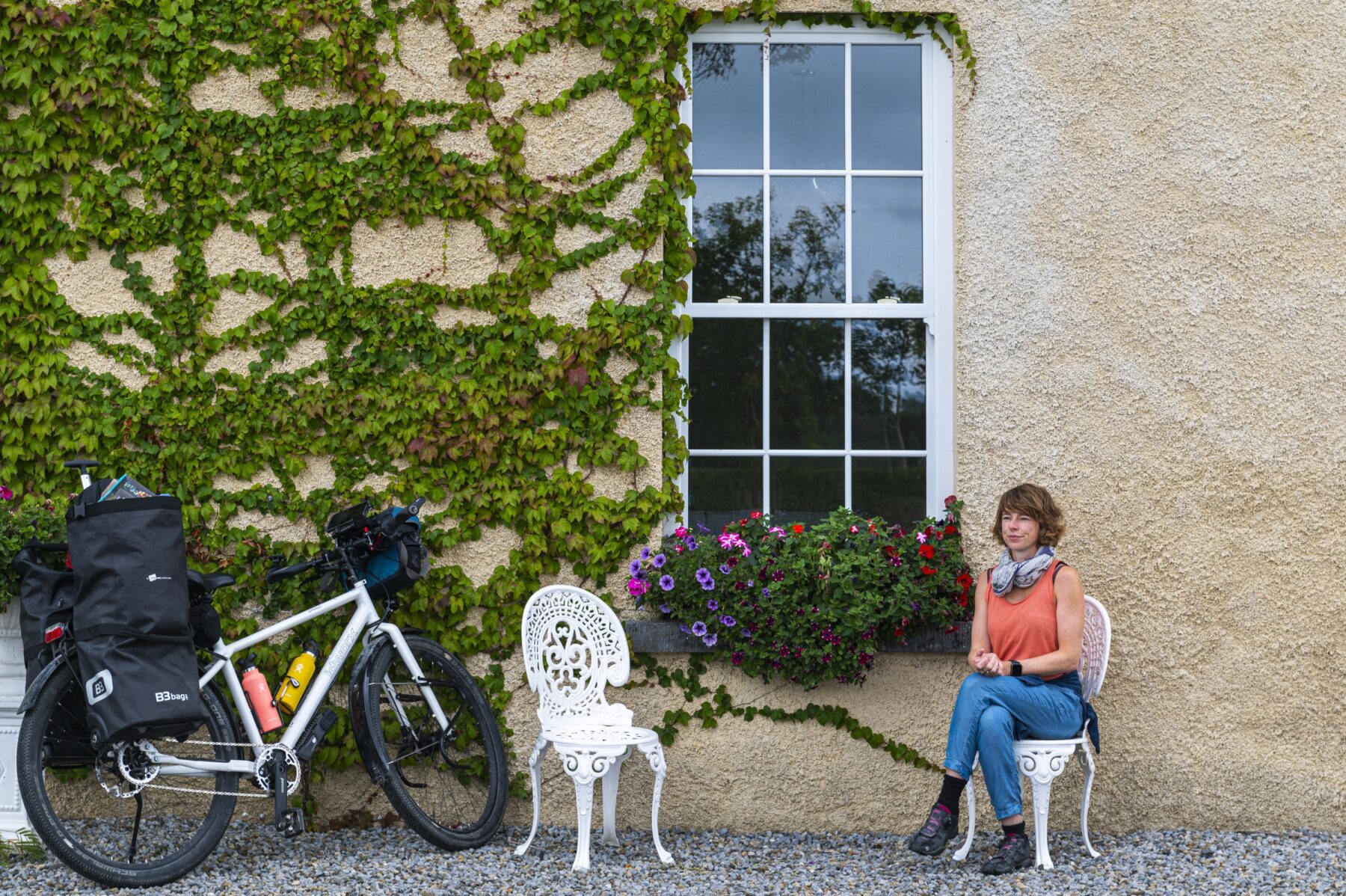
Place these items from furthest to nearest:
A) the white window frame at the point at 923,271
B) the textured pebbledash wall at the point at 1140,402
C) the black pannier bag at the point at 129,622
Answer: the white window frame at the point at 923,271
the textured pebbledash wall at the point at 1140,402
the black pannier bag at the point at 129,622

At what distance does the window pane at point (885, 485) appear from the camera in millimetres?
4805

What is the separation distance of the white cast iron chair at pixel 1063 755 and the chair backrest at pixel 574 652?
1.29m

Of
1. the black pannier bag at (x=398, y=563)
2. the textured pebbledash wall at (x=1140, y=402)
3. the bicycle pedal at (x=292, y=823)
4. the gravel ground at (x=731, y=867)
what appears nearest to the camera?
the gravel ground at (x=731, y=867)

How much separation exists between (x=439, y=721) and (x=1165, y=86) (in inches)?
147

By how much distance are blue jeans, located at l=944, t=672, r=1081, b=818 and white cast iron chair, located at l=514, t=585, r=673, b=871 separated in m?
1.04

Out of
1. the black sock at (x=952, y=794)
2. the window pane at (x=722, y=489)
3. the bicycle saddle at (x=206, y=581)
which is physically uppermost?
the window pane at (x=722, y=489)

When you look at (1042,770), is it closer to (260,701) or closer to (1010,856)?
(1010,856)

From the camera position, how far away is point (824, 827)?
454 cm

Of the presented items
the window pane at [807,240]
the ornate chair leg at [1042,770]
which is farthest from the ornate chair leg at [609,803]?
the window pane at [807,240]

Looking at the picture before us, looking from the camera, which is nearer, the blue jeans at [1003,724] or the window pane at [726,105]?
the blue jeans at [1003,724]

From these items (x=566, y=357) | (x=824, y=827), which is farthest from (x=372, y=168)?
(x=824, y=827)

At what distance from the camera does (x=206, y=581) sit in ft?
13.3

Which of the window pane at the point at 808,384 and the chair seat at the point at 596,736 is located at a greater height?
the window pane at the point at 808,384

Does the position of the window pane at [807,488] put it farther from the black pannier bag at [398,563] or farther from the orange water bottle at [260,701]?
the orange water bottle at [260,701]
